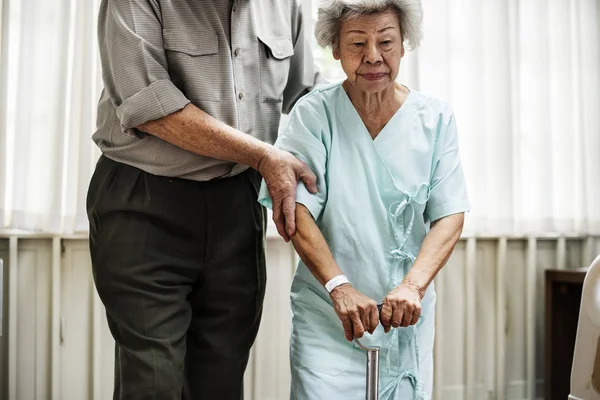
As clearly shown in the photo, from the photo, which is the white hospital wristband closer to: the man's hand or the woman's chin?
the man's hand

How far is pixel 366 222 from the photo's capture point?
151cm

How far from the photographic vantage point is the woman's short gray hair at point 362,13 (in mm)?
1494

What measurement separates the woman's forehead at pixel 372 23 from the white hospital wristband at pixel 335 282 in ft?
1.78

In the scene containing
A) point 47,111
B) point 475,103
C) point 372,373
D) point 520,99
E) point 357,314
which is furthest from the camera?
point 520,99

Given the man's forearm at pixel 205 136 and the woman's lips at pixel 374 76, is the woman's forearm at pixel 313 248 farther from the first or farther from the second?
the woman's lips at pixel 374 76

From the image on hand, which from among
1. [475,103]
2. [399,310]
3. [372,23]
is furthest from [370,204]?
[475,103]

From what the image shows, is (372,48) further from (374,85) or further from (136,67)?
(136,67)

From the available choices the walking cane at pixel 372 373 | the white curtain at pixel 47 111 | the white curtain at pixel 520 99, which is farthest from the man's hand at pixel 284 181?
the white curtain at pixel 520 99

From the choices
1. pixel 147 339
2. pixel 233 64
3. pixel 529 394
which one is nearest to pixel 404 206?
pixel 233 64

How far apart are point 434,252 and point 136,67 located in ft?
2.56

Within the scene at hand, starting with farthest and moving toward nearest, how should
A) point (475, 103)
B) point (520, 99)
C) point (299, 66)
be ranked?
point (520, 99)
point (475, 103)
point (299, 66)

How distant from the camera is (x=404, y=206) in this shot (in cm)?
152

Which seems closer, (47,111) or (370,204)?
(370,204)

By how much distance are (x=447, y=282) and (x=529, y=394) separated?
2.35 feet
